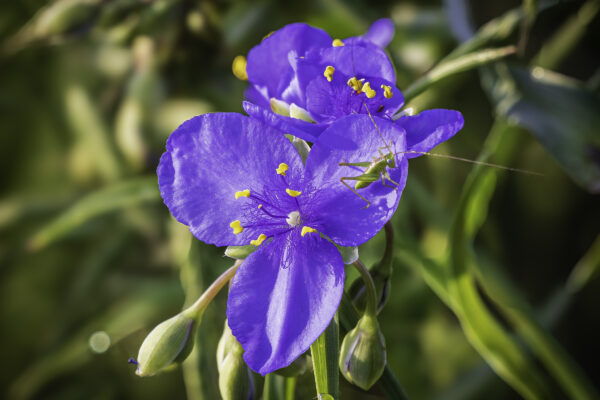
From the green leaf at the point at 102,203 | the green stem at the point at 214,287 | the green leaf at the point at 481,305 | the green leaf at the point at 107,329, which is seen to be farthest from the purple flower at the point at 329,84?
the green leaf at the point at 107,329

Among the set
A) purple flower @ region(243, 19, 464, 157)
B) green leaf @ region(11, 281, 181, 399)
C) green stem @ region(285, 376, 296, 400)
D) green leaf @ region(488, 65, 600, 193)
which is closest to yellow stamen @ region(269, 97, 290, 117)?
purple flower @ region(243, 19, 464, 157)

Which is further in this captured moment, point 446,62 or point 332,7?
point 332,7

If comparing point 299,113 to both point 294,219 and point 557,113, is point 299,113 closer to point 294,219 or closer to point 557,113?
point 294,219

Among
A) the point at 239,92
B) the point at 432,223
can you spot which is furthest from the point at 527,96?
the point at 239,92

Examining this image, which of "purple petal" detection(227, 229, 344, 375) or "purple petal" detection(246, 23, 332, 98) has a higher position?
"purple petal" detection(246, 23, 332, 98)

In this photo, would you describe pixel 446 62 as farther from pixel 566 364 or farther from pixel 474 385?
pixel 474 385

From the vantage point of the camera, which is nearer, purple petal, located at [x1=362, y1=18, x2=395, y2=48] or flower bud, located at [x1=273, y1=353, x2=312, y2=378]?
flower bud, located at [x1=273, y1=353, x2=312, y2=378]

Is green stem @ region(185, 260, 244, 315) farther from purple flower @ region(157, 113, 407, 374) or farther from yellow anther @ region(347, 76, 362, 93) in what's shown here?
yellow anther @ region(347, 76, 362, 93)

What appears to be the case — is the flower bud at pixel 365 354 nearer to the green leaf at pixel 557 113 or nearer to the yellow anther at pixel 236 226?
the yellow anther at pixel 236 226

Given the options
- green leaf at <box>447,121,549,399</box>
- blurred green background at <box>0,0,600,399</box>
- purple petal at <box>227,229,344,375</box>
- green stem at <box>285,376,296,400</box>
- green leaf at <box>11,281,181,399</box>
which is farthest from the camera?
green leaf at <box>11,281,181,399</box>
